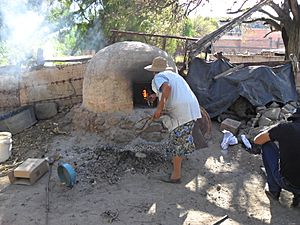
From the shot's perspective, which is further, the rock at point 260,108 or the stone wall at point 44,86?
the stone wall at point 44,86

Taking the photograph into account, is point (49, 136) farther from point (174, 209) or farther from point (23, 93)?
point (174, 209)

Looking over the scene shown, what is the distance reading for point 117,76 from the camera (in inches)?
239

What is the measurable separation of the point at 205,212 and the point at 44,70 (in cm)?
515

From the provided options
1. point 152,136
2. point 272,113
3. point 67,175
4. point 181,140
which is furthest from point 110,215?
point 272,113

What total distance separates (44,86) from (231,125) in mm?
4096

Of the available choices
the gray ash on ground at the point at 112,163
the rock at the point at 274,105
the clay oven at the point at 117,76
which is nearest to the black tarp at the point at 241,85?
the rock at the point at 274,105

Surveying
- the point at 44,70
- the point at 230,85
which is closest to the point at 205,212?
the point at 230,85

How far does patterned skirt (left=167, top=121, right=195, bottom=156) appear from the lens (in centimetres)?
464

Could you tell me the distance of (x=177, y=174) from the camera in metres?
4.90

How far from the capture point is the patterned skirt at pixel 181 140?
464 centimetres

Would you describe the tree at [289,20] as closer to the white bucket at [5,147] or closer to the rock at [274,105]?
the rock at [274,105]

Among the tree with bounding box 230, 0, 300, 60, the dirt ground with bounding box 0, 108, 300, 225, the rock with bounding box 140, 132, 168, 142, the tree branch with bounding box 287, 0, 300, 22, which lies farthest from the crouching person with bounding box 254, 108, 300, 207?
the tree branch with bounding box 287, 0, 300, 22

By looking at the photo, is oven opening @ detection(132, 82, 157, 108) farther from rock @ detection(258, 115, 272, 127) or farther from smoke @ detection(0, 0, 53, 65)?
smoke @ detection(0, 0, 53, 65)

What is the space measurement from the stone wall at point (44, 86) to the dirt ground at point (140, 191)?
1.67 m
